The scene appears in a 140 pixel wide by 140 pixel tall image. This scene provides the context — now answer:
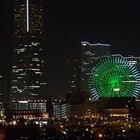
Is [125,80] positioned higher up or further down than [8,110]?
higher up

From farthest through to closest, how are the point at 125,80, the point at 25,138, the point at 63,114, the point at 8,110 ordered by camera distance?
the point at 63,114 < the point at 8,110 < the point at 125,80 < the point at 25,138

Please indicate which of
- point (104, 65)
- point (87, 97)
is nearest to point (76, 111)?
point (87, 97)

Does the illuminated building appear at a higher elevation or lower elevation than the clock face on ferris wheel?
lower

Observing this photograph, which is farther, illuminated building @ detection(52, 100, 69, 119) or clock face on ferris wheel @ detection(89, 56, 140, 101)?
illuminated building @ detection(52, 100, 69, 119)

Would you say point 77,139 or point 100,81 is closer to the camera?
point 77,139

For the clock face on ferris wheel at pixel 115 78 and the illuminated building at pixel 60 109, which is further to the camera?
the illuminated building at pixel 60 109

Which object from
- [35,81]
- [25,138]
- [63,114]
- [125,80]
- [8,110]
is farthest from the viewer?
[35,81]

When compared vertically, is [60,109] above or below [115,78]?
below

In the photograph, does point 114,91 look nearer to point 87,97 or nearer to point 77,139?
point 77,139
